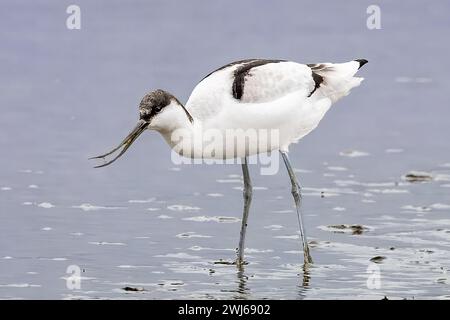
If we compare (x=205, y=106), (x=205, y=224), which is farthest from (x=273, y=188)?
(x=205, y=106)

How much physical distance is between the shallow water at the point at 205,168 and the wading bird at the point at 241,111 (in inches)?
25.6

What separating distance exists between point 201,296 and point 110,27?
1193cm

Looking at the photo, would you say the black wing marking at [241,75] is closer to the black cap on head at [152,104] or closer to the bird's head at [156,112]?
the bird's head at [156,112]

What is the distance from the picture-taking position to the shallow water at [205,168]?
11172 millimetres

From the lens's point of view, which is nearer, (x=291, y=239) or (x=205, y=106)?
(x=205, y=106)

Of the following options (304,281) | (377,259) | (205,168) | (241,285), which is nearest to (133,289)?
(241,285)

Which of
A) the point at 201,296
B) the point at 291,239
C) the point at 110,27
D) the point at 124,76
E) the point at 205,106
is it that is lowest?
the point at 201,296

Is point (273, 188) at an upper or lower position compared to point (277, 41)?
lower

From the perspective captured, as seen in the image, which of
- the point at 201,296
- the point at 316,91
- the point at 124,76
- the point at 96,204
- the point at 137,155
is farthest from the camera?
the point at 124,76

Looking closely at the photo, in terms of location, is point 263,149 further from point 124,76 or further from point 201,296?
point 124,76

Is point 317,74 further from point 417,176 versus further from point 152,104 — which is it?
point 417,176

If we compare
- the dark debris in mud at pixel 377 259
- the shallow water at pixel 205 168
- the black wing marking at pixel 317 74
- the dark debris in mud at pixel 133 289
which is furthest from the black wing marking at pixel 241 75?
the dark debris in mud at pixel 133 289

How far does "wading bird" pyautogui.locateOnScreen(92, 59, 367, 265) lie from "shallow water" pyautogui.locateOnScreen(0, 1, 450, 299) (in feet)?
2.14

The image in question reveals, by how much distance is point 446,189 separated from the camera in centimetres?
1407
